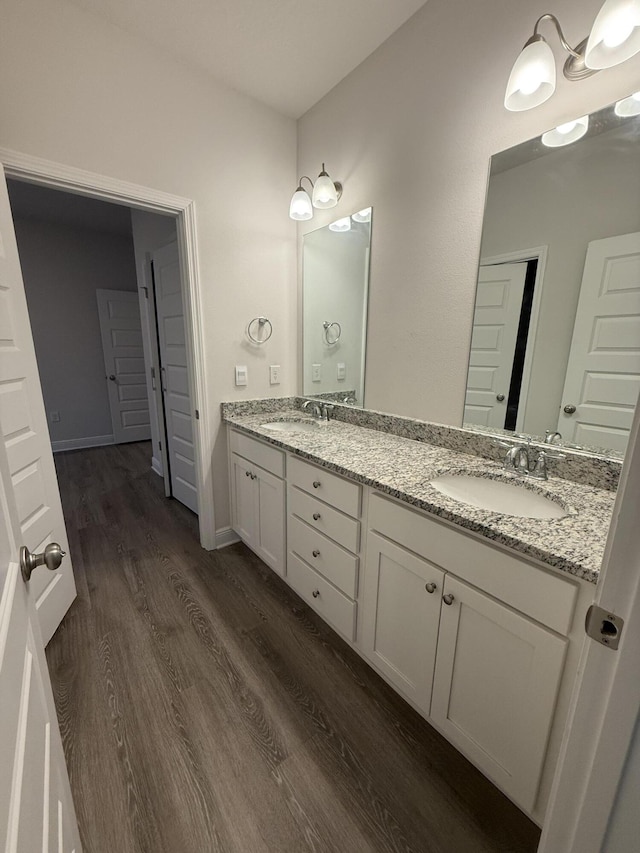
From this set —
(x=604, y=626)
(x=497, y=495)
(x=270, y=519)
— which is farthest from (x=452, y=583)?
(x=270, y=519)

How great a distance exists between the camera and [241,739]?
1245mm

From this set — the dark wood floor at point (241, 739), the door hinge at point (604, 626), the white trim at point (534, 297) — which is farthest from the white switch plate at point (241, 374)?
the door hinge at point (604, 626)

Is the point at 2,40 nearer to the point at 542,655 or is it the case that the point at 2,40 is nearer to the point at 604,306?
the point at 604,306

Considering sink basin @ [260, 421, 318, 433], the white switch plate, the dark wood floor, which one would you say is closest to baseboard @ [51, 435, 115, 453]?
the dark wood floor

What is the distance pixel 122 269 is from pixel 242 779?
5.26 metres

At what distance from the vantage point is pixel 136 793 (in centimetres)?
109

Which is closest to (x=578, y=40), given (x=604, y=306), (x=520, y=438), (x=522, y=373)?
(x=604, y=306)

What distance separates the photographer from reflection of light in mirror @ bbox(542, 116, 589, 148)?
116 cm

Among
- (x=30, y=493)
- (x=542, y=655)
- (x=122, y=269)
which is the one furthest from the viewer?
(x=122, y=269)

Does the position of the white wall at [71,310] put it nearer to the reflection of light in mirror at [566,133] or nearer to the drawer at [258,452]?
the drawer at [258,452]

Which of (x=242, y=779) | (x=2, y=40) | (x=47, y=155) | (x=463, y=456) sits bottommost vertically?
(x=242, y=779)

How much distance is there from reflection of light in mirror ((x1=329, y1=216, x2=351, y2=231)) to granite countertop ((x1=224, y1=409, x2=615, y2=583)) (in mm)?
1144

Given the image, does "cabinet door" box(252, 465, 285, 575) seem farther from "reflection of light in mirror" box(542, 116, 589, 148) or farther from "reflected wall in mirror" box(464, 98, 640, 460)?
"reflection of light in mirror" box(542, 116, 589, 148)

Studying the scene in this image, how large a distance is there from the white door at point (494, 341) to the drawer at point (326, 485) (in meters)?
0.64
